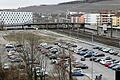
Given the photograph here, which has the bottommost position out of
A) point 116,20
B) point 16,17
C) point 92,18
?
point 16,17

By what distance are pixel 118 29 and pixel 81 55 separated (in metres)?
8.11

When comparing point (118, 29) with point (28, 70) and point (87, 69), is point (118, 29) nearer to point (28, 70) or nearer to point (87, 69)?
point (87, 69)

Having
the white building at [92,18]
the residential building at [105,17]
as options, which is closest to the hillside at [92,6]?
the white building at [92,18]

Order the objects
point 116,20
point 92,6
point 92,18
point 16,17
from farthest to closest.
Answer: point 92,6 → point 16,17 → point 92,18 → point 116,20

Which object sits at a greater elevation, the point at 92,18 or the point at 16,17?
the point at 92,18

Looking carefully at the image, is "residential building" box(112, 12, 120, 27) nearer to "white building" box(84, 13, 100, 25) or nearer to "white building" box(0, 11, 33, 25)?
"white building" box(84, 13, 100, 25)

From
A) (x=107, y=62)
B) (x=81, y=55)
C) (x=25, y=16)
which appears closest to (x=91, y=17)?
(x=25, y=16)

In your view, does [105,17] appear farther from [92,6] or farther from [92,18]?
[92,6]

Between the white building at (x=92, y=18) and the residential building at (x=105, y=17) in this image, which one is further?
the white building at (x=92, y=18)

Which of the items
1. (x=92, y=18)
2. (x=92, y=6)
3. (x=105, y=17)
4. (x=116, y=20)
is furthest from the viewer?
(x=92, y=6)

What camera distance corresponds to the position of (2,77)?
591 cm

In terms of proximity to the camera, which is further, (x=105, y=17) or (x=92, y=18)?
(x=92, y=18)

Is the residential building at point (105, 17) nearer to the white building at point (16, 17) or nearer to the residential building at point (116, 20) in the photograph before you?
the residential building at point (116, 20)

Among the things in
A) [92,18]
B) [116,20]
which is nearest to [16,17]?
[92,18]
